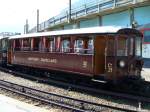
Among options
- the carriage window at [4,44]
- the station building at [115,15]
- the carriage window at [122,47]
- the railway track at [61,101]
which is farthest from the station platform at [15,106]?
the station building at [115,15]

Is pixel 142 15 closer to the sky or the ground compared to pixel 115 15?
closer to the ground

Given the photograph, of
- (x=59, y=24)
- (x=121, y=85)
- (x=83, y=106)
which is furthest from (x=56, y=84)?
(x=59, y=24)

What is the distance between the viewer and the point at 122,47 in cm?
1762

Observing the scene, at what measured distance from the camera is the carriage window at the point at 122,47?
57.3ft

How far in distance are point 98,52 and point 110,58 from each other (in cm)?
79

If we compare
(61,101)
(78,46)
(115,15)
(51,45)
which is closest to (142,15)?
(115,15)

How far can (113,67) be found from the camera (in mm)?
17000

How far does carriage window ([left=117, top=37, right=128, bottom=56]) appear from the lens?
1745 cm

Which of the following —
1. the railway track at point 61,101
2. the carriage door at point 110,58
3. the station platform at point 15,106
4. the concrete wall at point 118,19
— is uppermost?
the concrete wall at point 118,19

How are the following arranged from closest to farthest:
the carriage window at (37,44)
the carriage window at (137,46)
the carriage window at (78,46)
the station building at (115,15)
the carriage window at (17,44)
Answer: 1. the carriage window at (137,46)
2. the carriage window at (78,46)
3. the carriage window at (37,44)
4. the carriage window at (17,44)
5. the station building at (115,15)

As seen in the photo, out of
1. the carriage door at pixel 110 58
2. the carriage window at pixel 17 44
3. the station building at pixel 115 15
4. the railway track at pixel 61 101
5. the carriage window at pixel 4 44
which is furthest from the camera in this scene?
the station building at pixel 115 15

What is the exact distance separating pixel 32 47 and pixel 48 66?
2.53 meters

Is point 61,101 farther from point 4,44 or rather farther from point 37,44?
point 4,44

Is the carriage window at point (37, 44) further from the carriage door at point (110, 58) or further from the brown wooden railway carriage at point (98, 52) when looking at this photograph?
the carriage door at point (110, 58)
